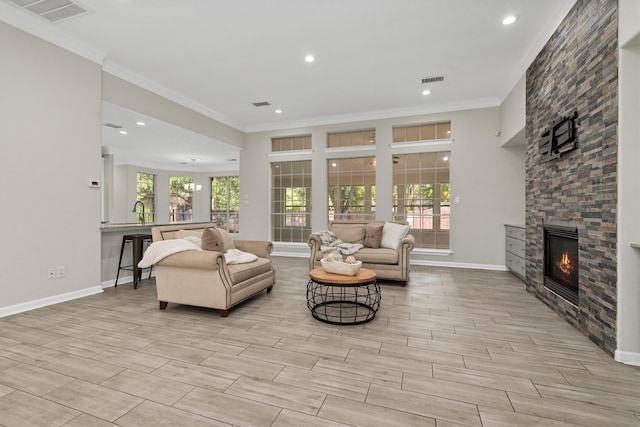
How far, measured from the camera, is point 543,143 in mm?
3439

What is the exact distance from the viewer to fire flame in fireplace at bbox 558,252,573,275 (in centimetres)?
297

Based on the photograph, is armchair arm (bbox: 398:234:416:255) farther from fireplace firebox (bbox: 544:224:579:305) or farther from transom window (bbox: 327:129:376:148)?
transom window (bbox: 327:129:376:148)

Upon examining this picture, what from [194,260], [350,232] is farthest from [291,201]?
[194,260]

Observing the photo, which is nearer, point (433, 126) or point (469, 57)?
point (469, 57)

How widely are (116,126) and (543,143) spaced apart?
704 centimetres

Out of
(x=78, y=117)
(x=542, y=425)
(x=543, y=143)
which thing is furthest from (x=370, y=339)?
(x=78, y=117)

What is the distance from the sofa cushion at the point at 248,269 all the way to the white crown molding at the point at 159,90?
325cm

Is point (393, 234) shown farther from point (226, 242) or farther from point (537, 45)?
point (537, 45)

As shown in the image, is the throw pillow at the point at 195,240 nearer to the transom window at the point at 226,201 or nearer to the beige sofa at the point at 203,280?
the beige sofa at the point at 203,280

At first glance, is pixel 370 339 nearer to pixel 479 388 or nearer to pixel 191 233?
pixel 479 388

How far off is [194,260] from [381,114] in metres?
4.74

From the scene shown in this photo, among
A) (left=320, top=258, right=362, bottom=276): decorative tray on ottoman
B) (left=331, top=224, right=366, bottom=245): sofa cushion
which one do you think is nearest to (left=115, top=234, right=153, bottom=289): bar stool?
(left=320, top=258, right=362, bottom=276): decorative tray on ottoman

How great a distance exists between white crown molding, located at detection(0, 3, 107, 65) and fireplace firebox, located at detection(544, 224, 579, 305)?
5.70 m

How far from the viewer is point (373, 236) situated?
4.92 m
